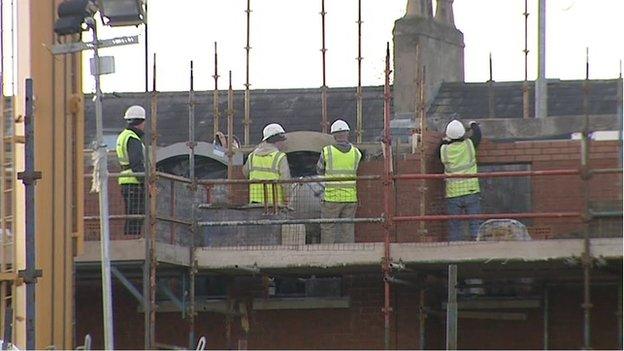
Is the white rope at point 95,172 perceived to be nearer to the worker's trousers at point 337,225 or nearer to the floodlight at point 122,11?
the floodlight at point 122,11

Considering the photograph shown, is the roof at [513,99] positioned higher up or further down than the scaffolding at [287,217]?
higher up

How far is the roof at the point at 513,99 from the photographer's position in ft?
99.0

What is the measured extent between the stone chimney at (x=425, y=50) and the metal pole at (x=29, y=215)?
10.7 metres

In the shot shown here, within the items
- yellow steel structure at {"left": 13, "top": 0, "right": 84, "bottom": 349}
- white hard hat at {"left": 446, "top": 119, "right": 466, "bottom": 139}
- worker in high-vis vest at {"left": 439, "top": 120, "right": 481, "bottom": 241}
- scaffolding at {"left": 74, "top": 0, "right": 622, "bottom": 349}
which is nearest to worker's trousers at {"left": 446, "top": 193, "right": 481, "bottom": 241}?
worker in high-vis vest at {"left": 439, "top": 120, "right": 481, "bottom": 241}

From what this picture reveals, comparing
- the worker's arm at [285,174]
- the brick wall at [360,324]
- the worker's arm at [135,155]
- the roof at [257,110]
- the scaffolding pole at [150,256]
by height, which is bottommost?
the brick wall at [360,324]

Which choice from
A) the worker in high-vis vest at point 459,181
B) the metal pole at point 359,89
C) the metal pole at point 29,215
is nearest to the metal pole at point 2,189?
the metal pole at point 29,215

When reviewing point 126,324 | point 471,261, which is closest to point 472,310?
point 471,261

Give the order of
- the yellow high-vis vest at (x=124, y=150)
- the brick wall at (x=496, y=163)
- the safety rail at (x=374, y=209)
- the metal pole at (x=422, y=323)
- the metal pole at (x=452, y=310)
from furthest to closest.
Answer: the metal pole at (x=422, y=323), the brick wall at (x=496, y=163), the yellow high-vis vest at (x=124, y=150), the safety rail at (x=374, y=209), the metal pole at (x=452, y=310)

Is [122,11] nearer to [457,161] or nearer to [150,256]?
Result: [150,256]

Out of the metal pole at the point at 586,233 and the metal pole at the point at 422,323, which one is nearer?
the metal pole at the point at 586,233

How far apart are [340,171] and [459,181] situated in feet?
4.44

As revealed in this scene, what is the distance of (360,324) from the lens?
23125mm

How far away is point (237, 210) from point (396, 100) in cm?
813

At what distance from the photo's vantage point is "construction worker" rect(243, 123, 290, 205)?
22.0 meters
